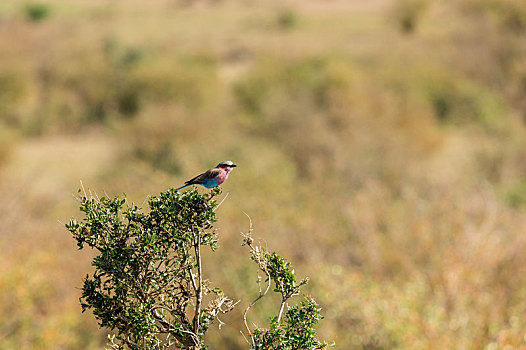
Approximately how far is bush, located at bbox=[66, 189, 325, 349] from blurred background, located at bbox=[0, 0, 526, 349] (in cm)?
44

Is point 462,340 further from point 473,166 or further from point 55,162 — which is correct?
point 55,162

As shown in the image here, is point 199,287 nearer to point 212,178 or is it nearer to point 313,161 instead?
point 212,178

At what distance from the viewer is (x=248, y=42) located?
43.9 metres

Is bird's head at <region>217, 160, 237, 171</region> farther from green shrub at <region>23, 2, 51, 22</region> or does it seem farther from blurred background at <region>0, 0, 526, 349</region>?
green shrub at <region>23, 2, 51, 22</region>

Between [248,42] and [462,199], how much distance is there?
102 ft

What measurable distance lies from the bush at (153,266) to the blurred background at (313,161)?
1.44 feet

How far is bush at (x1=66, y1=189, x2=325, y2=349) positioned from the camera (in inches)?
111

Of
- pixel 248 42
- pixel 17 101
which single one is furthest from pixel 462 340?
pixel 248 42

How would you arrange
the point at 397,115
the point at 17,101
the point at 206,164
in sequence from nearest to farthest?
the point at 206,164 < the point at 397,115 < the point at 17,101

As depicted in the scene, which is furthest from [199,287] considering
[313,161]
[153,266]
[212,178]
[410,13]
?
[410,13]

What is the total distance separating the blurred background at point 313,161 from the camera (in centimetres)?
1131

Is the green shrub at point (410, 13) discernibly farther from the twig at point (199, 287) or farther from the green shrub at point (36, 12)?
the twig at point (199, 287)

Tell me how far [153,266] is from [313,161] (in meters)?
17.2

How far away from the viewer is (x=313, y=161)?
19812 millimetres
